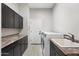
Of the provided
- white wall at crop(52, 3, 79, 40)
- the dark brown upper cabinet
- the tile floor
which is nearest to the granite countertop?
white wall at crop(52, 3, 79, 40)

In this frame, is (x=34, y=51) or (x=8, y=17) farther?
(x=34, y=51)

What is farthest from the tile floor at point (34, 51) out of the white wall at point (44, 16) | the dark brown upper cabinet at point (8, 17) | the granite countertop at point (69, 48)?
the granite countertop at point (69, 48)

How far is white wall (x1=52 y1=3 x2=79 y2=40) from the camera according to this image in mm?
2170

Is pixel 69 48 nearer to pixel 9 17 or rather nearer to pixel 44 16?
pixel 44 16

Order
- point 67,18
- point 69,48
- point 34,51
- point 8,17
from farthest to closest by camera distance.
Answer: point 34,51
point 67,18
point 8,17
point 69,48

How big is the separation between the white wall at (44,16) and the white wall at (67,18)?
13 cm

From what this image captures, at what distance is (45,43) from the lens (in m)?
2.94

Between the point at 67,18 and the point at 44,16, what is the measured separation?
1.85 ft

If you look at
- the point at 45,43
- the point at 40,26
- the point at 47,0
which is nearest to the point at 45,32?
the point at 40,26

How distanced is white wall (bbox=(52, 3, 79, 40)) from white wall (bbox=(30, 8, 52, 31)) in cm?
13

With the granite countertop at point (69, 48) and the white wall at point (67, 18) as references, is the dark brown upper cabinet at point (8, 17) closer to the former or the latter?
the white wall at point (67, 18)

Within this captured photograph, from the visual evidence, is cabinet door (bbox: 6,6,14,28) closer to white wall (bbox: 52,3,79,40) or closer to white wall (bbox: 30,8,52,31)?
white wall (bbox: 30,8,52,31)

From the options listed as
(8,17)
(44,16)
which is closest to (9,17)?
(8,17)

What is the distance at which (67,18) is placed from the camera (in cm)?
261
